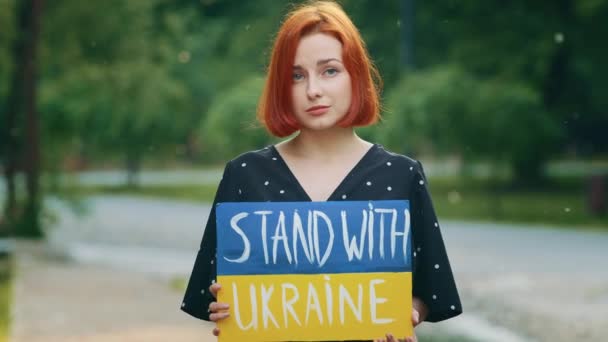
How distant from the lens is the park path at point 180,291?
899 centimetres

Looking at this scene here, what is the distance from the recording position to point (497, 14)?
24.0 m

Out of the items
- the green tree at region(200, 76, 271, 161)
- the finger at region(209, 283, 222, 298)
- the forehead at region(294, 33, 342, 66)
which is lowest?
the green tree at region(200, 76, 271, 161)

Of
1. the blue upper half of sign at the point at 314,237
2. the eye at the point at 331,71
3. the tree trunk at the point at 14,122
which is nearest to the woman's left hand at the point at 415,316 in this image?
the blue upper half of sign at the point at 314,237

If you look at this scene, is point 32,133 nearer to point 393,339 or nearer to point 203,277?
point 203,277

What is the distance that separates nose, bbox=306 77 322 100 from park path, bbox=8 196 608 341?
18.8 feet

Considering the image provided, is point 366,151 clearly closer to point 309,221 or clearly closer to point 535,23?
point 309,221

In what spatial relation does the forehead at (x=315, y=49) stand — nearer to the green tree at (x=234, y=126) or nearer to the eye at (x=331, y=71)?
the eye at (x=331, y=71)

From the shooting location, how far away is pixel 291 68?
116 inches

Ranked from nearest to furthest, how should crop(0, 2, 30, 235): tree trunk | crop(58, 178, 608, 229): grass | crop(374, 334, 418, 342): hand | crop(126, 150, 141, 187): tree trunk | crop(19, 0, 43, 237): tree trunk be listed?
crop(374, 334, 418, 342): hand < crop(19, 0, 43, 237): tree trunk < crop(0, 2, 30, 235): tree trunk < crop(58, 178, 608, 229): grass < crop(126, 150, 141, 187): tree trunk

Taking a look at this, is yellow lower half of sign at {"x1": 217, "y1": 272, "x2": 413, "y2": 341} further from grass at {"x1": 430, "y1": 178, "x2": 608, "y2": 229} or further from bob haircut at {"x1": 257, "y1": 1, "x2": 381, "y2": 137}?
grass at {"x1": 430, "y1": 178, "x2": 608, "y2": 229}

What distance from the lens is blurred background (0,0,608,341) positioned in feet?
34.0

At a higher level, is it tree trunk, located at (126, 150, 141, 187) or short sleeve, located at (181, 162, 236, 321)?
short sleeve, located at (181, 162, 236, 321)

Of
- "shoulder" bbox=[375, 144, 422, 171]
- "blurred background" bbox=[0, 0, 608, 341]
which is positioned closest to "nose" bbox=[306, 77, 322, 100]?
"shoulder" bbox=[375, 144, 422, 171]

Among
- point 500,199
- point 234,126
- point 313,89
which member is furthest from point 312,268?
point 500,199
